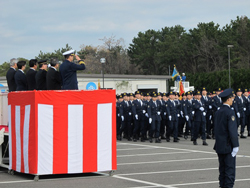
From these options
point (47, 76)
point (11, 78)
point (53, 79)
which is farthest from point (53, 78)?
point (11, 78)

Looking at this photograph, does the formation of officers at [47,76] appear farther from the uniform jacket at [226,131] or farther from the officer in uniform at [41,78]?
the uniform jacket at [226,131]

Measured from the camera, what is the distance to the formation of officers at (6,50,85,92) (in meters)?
11.1

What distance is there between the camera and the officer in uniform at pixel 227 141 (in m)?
8.30

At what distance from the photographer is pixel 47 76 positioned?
38.0ft

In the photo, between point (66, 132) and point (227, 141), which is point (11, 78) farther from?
point (227, 141)

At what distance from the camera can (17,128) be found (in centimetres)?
1118

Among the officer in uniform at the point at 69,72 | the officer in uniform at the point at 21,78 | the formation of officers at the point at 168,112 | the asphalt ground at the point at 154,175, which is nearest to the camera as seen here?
the asphalt ground at the point at 154,175

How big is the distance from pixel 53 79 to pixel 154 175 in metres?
3.21

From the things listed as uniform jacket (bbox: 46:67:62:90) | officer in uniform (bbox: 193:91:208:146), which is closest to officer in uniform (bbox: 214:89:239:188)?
uniform jacket (bbox: 46:67:62:90)

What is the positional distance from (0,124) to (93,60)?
82.0 meters

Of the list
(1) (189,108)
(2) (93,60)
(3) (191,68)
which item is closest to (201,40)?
(3) (191,68)

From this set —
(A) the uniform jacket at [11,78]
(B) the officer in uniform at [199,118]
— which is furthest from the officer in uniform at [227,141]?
(B) the officer in uniform at [199,118]

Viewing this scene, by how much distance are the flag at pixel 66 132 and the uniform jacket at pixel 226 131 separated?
315cm

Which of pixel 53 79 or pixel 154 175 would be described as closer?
pixel 154 175
